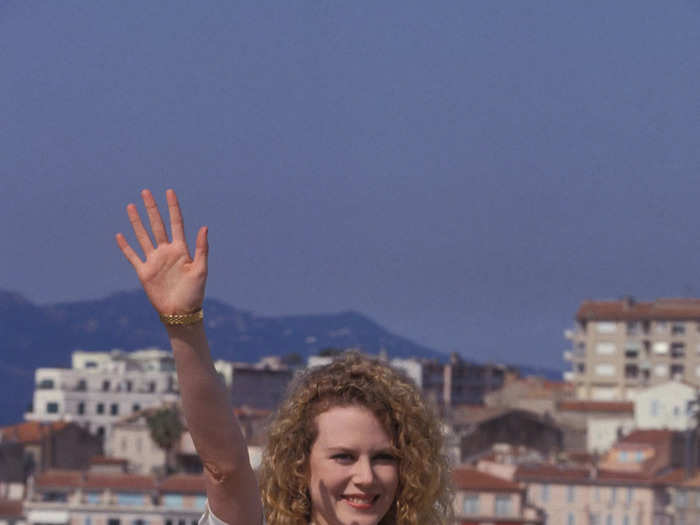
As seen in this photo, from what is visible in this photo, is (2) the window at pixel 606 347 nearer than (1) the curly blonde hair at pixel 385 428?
No

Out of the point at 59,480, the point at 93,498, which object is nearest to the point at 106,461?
the point at 59,480

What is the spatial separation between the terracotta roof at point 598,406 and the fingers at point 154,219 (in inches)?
3857

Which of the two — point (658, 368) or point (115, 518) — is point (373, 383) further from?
point (658, 368)

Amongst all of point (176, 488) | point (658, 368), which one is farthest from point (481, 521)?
point (658, 368)

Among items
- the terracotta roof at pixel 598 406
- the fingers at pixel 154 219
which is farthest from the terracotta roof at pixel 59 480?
the fingers at pixel 154 219

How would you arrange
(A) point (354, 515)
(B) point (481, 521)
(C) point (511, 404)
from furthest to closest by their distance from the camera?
(C) point (511, 404) < (B) point (481, 521) < (A) point (354, 515)

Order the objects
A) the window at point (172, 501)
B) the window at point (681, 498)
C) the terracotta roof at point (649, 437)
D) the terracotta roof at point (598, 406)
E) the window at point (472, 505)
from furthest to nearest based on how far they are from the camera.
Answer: the terracotta roof at point (598, 406), the terracotta roof at point (649, 437), the window at point (172, 501), the window at point (681, 498), the window at point (472, 505)

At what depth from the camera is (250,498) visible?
13.1 ft

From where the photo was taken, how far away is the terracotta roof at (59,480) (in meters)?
80.8

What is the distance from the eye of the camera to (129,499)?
3167 inches

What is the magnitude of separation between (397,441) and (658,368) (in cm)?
11477

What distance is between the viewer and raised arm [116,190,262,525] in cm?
393

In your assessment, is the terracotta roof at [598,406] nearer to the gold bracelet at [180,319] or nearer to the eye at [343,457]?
the eye at [343,457]

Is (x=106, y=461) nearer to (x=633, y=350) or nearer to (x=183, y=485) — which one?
(x=183, y=485)
